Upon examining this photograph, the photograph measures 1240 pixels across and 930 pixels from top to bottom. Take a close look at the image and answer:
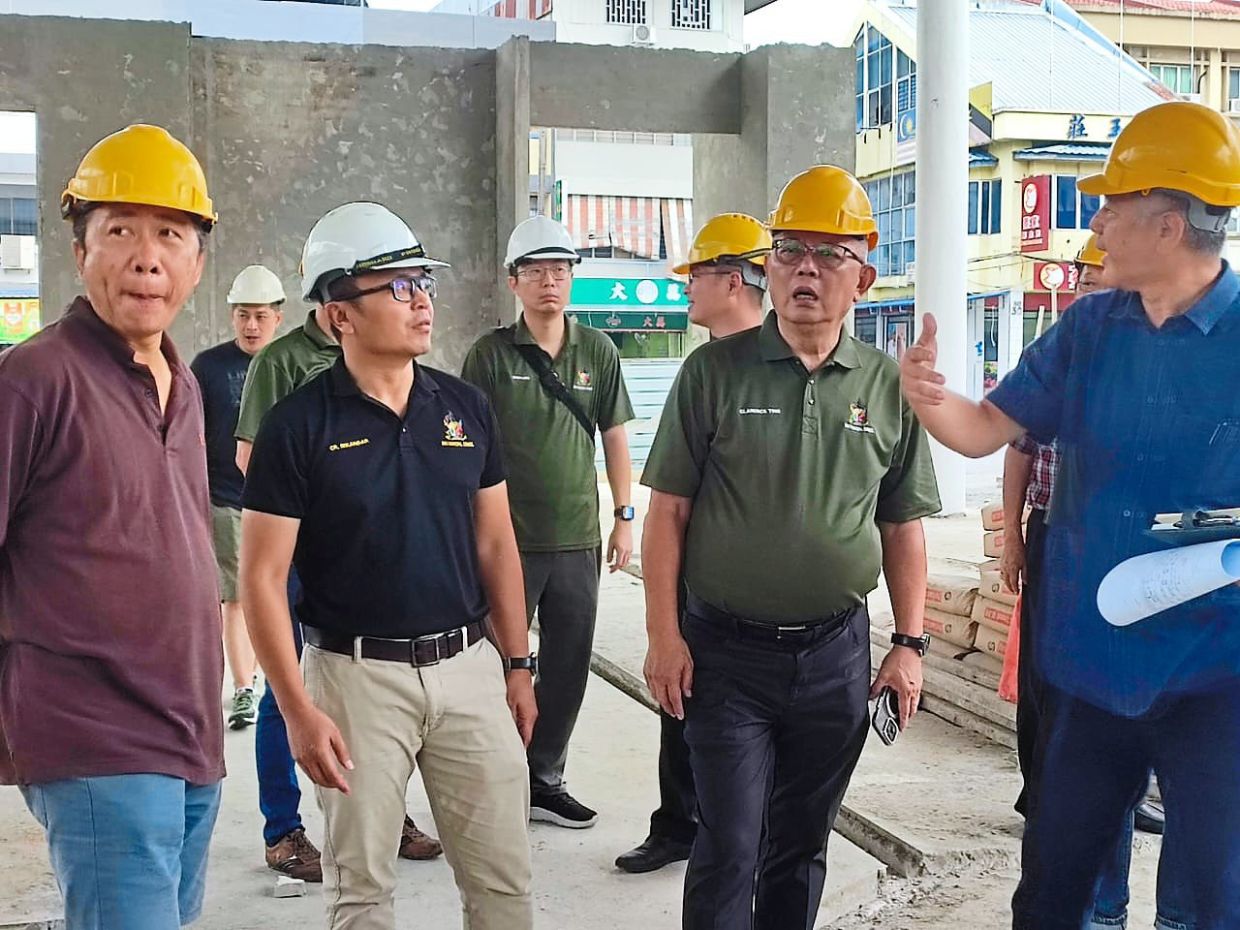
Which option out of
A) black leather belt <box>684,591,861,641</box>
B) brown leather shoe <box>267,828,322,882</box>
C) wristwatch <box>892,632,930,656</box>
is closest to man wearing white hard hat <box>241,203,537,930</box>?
black leather belt <box>684,591,861,641</box>

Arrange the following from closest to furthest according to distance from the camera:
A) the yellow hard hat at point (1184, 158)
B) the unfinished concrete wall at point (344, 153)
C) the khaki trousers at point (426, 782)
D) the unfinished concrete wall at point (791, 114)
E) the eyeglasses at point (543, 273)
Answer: the yellow hard hat at point (1184, 158) < the khaki trousers at point (426, 782) < the eyeglasses at point (543, 273) < the unfinished concrete wall at point (344, 153) < the unfinished concrete wall at point (791, 114)

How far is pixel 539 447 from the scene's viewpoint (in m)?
5.02

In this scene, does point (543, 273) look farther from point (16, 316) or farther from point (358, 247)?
point (16, 316)

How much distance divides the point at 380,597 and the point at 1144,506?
5.46 feet

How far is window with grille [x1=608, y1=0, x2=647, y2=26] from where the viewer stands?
38.9 metres

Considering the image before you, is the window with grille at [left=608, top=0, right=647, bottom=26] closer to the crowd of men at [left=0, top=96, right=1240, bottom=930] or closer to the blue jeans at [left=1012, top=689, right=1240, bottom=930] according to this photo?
the crowd of men at [left=0, top=96, right=1240, bottom=930]

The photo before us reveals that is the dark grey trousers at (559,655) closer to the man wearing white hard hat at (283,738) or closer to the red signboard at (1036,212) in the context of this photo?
the man wearing white hard hat at (283,738)

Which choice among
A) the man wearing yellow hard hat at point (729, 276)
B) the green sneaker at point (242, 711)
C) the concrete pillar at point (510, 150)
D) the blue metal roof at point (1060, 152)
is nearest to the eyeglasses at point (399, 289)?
the man wearing yellow hard hat at point (729, 276)

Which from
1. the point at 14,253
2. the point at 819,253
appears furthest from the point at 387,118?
the point at 14,253

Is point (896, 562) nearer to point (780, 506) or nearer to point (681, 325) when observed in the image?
point (780, 506)

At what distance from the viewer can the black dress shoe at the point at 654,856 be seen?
15.1 ft

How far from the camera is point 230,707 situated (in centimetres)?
656

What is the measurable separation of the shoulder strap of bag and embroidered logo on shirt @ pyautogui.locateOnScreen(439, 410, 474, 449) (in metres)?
1.89

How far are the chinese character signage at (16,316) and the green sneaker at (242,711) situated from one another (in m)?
28.3
